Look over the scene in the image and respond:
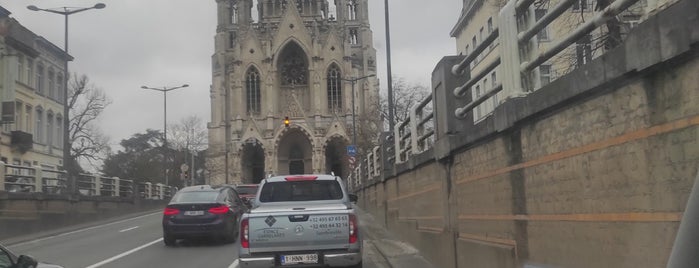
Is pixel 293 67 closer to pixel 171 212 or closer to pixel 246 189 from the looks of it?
pixel 246 189

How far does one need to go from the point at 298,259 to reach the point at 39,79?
4185 cm

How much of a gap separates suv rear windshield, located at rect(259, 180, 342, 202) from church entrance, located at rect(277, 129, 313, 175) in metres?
63.8

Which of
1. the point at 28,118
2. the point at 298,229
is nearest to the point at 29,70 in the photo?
the point at 28,118

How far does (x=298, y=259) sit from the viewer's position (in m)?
9.54

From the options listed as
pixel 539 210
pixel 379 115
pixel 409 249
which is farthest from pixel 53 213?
pixel 379 115

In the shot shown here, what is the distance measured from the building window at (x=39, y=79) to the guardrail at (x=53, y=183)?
13238 millimetres

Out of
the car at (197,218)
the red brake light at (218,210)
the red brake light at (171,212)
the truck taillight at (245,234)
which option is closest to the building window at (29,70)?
the car at (197,218)

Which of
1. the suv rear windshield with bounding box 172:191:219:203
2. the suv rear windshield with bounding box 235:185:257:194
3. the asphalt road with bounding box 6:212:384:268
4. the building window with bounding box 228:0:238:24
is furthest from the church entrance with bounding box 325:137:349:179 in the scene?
the suv rear windshield with bounding box 172:191:219:203

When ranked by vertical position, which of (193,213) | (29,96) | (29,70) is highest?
(29,70)

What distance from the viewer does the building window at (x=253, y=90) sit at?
74.6 m

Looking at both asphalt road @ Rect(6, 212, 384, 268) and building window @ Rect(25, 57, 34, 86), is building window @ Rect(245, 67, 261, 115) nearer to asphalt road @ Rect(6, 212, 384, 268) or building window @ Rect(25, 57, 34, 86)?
building window @ Rect(25, 57, 34, 86)

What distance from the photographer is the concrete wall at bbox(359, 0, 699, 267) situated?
391 cm

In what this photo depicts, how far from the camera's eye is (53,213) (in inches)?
945

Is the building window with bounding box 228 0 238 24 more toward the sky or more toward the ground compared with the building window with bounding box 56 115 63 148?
more toward the sky
